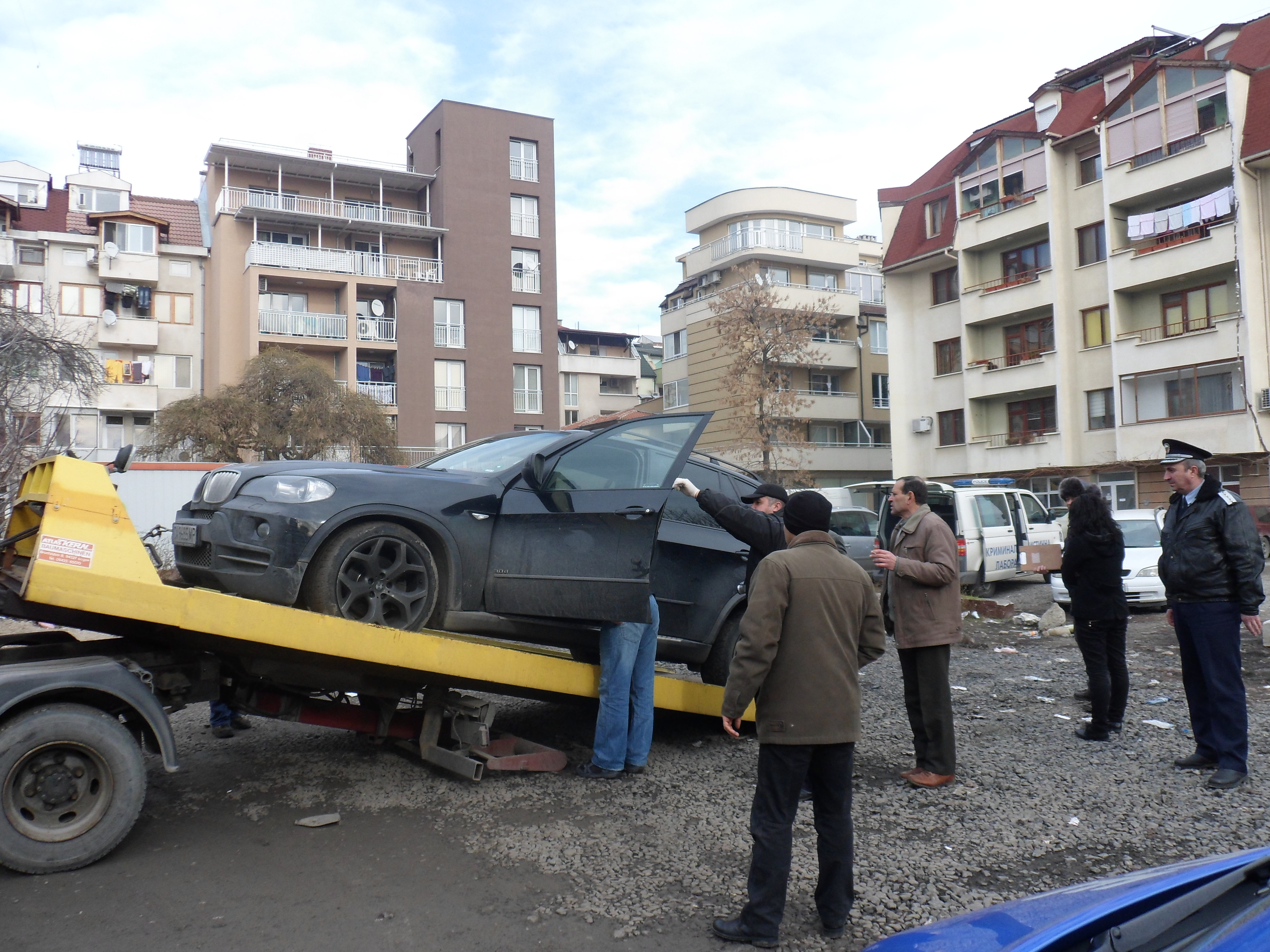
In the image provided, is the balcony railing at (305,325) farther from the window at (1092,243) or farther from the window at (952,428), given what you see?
the window at (1092,243)

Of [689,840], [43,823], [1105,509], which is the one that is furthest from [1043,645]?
[43,823]

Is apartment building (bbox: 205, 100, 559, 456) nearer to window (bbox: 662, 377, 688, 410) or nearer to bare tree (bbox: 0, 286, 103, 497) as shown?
window (bbox: 662, 377, 688, 410)

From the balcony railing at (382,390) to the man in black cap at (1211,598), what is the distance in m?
34.3

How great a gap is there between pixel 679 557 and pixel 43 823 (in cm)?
371

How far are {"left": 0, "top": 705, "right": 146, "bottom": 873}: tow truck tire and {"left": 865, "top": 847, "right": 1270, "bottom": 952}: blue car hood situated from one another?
3471 mm

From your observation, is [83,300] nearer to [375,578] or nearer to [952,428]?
[952,428]

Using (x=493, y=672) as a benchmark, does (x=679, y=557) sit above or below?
above

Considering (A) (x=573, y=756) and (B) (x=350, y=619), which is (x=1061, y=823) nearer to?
(A) (x=573, y=756)

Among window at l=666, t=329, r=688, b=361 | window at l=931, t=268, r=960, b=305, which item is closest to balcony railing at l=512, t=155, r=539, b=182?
window at l=666, t=329, r=688, b=361

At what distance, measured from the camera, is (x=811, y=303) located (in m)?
44.5

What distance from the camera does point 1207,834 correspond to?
4543 millimetres

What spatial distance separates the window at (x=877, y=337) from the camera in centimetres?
4600

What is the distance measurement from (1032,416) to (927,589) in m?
30.9

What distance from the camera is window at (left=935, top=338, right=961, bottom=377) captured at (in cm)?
3612
